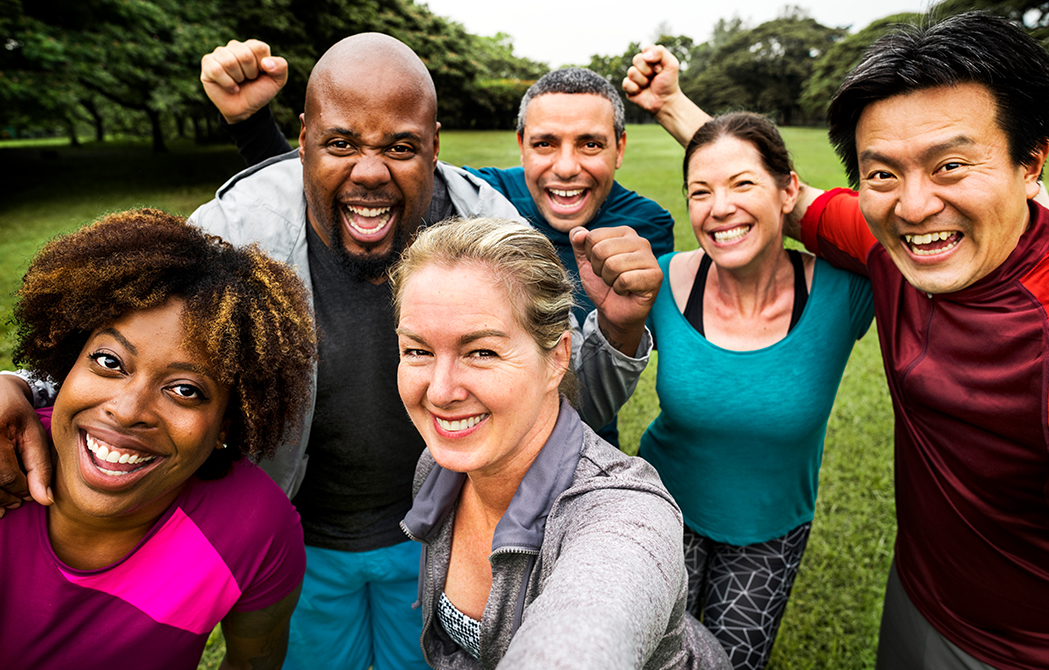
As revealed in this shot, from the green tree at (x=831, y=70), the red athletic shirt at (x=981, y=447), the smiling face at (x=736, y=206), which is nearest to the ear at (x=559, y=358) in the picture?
the smiling face at (x=736, y=206)

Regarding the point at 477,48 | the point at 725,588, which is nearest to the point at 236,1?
the point at 477,48

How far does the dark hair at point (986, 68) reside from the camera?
185 centimetres

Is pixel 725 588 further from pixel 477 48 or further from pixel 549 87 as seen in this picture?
pixel 477 48

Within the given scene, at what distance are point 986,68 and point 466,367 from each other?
1772mm

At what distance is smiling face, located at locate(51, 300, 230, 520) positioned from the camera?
69.1 inches

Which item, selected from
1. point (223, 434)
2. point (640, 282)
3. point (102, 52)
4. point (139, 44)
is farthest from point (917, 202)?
point (139, 44)

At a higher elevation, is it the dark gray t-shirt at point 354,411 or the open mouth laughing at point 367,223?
the open mouth laughing at point 367,223

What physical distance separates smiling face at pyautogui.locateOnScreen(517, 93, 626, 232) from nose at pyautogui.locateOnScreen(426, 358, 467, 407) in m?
1.83

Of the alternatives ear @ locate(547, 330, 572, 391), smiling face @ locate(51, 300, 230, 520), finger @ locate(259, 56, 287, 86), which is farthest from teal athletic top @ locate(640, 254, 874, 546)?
finger @ locate(259, 56, 287, 86)

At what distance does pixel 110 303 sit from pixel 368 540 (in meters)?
1.55

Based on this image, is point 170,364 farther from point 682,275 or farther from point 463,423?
point 682,275

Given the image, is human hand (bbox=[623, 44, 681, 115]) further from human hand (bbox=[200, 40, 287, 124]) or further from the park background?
human hand (bbox=[200, 40, 287, 124])

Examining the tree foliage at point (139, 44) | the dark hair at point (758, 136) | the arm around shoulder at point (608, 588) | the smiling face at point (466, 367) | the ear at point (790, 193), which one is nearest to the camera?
the arm around shoulder at point (608, 588)

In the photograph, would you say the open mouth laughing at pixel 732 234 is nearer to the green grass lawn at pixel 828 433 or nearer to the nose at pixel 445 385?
the green grass lawn at pixel 828 433
